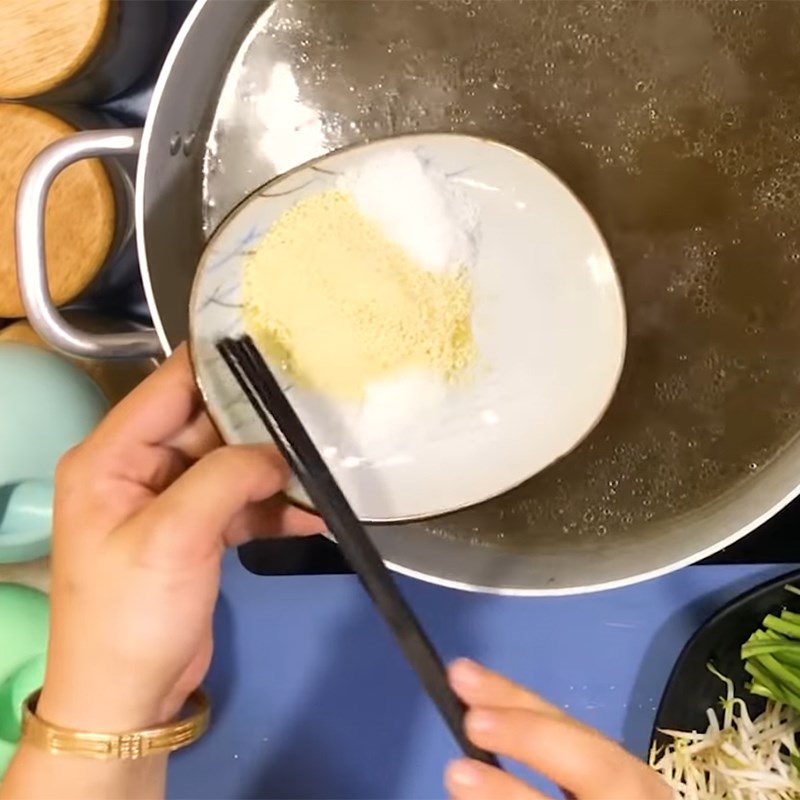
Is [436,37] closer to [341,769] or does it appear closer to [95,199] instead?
[95,199]

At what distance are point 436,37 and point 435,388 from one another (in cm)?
23

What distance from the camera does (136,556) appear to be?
446mm

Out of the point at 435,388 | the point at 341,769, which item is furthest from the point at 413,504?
the point at 341,769

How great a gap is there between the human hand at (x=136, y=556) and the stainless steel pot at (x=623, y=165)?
144 millimetres

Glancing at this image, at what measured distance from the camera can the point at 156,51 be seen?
746mm

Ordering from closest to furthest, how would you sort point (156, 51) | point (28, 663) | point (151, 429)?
point (151, 429) → point (28, 663) → point (156, 51)

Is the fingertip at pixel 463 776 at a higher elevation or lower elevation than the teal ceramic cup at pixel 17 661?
higher

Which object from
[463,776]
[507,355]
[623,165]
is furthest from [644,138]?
[463,776]

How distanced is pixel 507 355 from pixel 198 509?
219 mm

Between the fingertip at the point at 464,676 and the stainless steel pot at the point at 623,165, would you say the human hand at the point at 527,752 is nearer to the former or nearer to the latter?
the fingertip at the point at 464,676

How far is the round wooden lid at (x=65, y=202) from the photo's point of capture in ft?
2.20

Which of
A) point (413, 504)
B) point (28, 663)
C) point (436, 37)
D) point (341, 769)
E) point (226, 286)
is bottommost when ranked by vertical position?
point (341, 769)

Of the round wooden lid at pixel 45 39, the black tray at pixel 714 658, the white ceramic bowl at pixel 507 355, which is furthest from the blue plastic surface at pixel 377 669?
the round wooden lid at pixel 45 39

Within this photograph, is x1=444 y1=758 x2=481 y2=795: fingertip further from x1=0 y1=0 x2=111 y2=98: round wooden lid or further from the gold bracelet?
x1=0 y1=0 x2=111 y2=98: round wooden lid
